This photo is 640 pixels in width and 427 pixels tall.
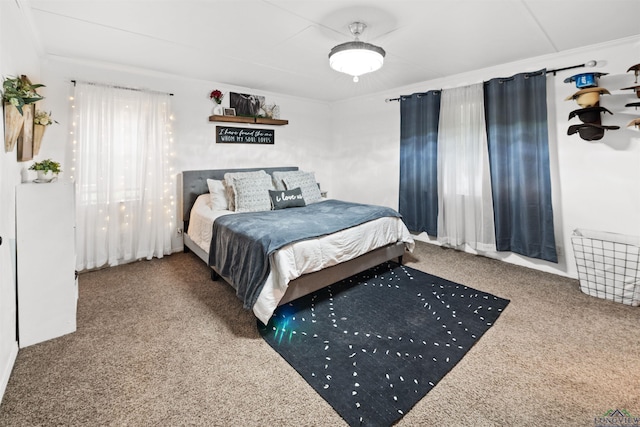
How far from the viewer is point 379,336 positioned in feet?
7.18

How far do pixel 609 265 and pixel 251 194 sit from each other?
12.3 feet

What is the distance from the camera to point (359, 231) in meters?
2.93

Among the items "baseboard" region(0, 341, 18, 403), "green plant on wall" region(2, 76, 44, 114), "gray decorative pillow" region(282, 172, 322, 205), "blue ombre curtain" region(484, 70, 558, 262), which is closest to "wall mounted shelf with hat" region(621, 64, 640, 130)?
"blue ombre curtain" region(484, 70, 558, 262)

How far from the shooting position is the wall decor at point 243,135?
14.1 ft

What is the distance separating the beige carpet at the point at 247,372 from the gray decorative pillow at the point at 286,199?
4.49 ft

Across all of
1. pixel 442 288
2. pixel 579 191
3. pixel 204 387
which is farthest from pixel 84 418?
pixel 579 191

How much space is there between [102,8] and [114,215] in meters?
2.19

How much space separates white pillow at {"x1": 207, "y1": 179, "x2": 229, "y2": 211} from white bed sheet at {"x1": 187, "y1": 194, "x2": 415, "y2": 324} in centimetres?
10

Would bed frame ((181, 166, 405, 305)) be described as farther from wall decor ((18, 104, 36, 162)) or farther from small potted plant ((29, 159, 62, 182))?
wall decor ((18, 104, 36, 162))

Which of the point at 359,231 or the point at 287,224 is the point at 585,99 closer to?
the point at 359,231

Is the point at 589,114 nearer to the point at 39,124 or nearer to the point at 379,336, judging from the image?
the point at 379,336

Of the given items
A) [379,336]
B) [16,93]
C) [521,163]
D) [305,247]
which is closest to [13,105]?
[16,93]

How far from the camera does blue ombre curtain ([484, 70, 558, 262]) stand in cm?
317

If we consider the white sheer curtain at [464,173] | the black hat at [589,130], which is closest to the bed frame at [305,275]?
the white sheer curtain at [464,173]
